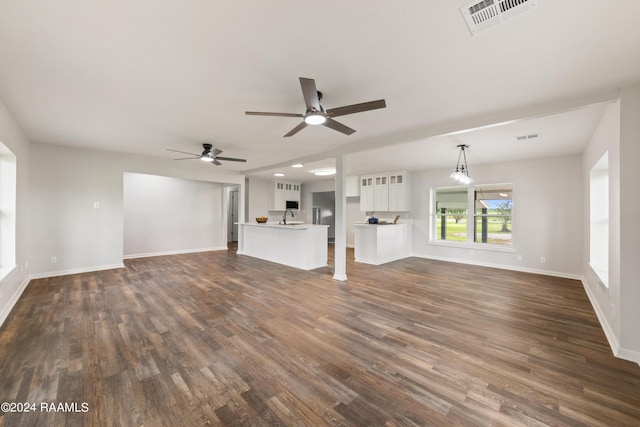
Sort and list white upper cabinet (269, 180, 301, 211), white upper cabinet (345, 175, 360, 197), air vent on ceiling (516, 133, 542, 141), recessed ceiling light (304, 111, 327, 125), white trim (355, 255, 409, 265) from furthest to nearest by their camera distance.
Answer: white upper cabinet (269, 180, 301, 211) < white upper cabinet (345, 175, 360, 197) < white trim (355, 255, 409, 265) < air vent on ceiling (516, 133, 542, 141) < recessed ceiling light (304, 111, 327, 125)

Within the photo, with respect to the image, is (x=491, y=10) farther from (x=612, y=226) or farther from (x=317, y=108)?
(x=612, y=226)

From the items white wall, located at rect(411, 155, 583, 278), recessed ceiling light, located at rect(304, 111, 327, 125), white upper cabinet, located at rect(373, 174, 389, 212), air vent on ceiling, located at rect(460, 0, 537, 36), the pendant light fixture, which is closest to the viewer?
air vent on ceiling, located at rect(460, 0, 537, 36)

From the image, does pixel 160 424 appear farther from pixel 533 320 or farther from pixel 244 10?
pixel 533 320

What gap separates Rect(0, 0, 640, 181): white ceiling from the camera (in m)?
1.65

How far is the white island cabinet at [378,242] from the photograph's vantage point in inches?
257

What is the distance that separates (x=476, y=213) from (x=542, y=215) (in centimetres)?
130

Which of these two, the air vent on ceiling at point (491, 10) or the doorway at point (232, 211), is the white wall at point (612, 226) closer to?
the air vent on ceiling at point (491, 10)

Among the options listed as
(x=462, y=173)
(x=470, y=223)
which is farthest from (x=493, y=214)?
(x=462, y=173)

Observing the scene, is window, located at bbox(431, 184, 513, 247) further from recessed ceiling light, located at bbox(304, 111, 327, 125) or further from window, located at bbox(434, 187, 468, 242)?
recessed ceiling light, located at bbox(304, 111, 327, 125)

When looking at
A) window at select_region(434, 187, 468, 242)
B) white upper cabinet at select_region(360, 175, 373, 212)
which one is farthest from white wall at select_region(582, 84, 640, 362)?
white upper cabinet at select_region(360, 175, 373, 212)

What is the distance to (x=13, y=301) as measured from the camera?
346 cm

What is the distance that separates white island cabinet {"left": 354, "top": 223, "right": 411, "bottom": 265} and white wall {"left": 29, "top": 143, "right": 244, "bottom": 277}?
546 centimetres

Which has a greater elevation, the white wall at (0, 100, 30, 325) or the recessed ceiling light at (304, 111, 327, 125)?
the recessed ceiling light at (304, 111, 327, 125)

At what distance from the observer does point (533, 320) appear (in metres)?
3.17
